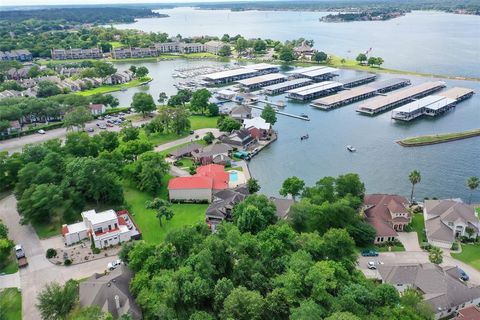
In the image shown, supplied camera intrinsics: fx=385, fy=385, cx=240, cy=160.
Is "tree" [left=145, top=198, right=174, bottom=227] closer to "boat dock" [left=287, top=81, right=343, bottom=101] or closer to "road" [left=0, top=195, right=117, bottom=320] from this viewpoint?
"road" [left=0, top=195, right=117, bottom=320]

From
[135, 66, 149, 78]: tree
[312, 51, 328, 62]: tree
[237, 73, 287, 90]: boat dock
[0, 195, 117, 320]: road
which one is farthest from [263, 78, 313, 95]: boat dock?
[0, 195, 117, 320]: road

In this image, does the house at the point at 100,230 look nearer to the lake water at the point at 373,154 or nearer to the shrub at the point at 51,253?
the shrub at the point at 51,253

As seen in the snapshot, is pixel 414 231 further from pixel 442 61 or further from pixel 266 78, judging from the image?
pixel 442 61

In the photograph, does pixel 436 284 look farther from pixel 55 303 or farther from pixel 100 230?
pixel 100 230

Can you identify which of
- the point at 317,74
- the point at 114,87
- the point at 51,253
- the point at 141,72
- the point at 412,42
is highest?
the point at 412,42

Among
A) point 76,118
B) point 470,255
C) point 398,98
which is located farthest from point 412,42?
point 470,255
